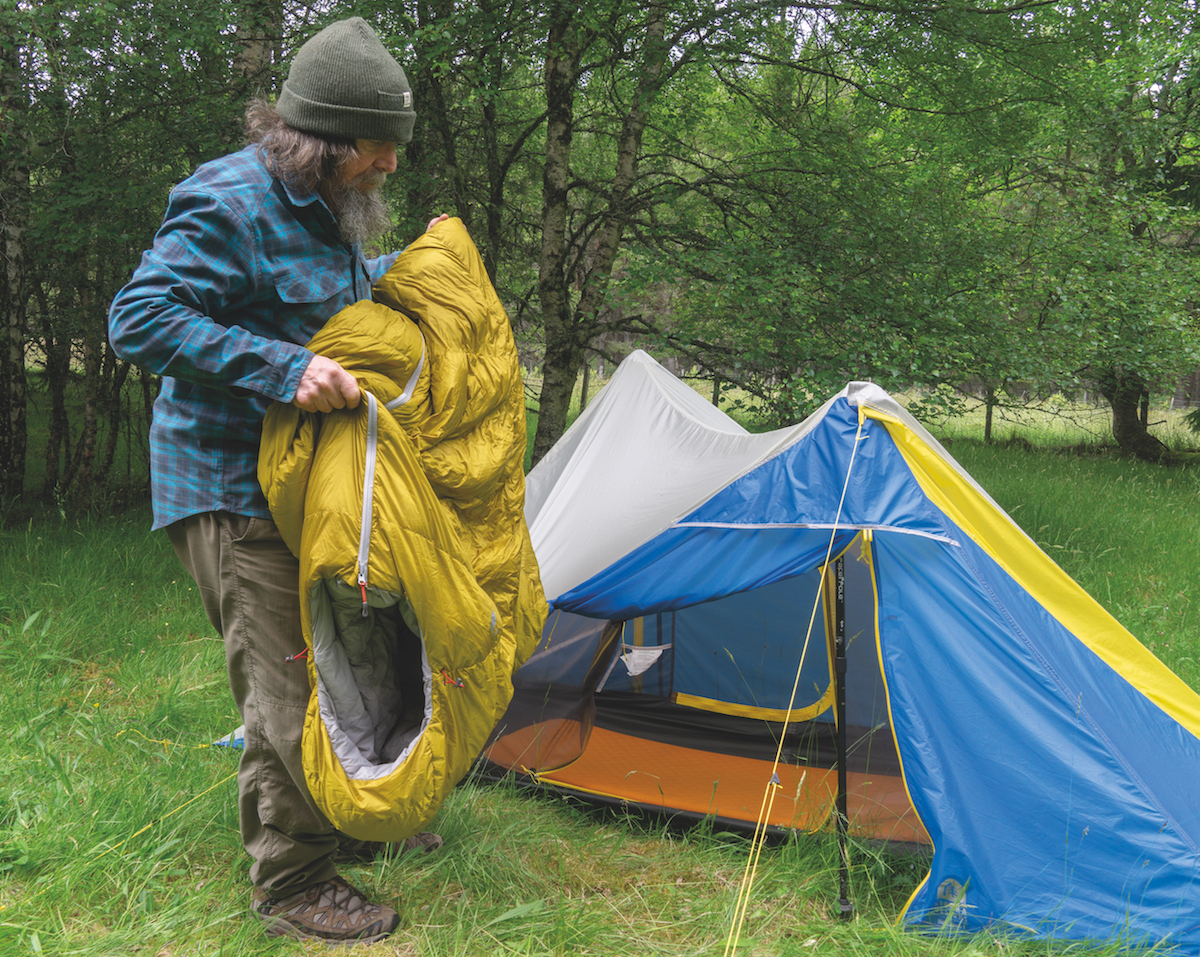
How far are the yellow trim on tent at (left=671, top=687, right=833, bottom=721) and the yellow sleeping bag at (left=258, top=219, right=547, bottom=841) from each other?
5.86 feet

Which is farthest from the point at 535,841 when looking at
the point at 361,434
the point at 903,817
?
the point at 361,434

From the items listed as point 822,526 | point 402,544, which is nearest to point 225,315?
point 402,544

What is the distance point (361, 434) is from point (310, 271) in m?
0.39

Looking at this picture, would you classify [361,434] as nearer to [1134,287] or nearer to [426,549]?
[426,549]

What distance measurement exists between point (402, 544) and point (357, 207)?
70 cm

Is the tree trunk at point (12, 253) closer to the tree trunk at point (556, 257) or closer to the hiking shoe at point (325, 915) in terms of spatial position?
the tree trunk at point (556, 257)

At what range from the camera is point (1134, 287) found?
16.7 ft

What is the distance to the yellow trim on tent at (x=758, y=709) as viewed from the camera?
3287 mm

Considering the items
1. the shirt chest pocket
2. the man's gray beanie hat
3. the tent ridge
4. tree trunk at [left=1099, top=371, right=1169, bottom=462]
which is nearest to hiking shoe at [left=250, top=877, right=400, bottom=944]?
the shirt chest pocket

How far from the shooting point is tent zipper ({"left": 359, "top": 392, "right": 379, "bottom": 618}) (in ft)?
4.75

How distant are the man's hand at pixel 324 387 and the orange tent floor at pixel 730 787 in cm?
168

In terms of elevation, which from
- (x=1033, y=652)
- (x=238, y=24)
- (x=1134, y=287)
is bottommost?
(x=1033, y=652)

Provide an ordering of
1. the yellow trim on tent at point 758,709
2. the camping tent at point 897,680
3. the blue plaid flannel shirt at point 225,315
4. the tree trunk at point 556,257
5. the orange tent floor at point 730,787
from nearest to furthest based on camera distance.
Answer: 1. the blue plaid flannel shirt at point 225,315
2. the camping tent at point 897,680
3. the orange tent floor at point 730,787
4. the yellow trim on tent at point 758,709
5. the tree trunk at point 556,257

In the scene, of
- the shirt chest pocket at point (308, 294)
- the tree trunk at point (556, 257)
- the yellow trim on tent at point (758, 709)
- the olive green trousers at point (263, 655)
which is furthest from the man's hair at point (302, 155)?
the tree trunk at point (556, 257)
